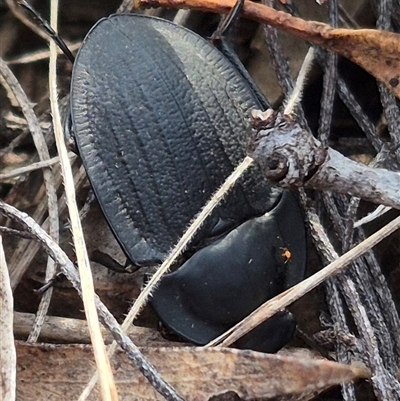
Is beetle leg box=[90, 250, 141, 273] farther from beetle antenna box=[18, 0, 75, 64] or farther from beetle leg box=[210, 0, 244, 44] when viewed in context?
beetle leg box=[210, 0, 244, 44]

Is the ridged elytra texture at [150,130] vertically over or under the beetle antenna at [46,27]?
under

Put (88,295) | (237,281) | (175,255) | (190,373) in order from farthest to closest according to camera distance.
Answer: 1. (237,281)
2. (175,255)
3. (190,373)
4. (88,295)

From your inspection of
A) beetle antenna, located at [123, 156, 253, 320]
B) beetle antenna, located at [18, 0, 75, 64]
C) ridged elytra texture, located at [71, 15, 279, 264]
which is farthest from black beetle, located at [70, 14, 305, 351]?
beetle antenna, located at [123, 156, 253, 320]

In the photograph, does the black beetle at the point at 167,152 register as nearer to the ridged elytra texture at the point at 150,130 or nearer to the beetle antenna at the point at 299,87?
the ridged elytra texture at the point at 150,130

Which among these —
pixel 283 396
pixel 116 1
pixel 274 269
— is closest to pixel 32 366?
pixel 283 396

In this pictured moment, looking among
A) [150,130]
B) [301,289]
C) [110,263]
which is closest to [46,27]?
[150,130]

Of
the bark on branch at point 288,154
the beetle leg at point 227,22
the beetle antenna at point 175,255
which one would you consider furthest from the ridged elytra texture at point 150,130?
the bark on branch at point 288,154

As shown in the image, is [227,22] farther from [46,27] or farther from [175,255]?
[175,255]
